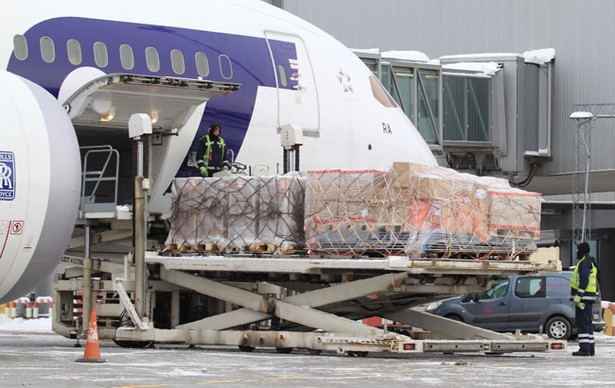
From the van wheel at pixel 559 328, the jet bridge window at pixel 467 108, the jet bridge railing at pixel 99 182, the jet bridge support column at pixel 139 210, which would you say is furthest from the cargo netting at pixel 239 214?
the jet bridge window at pixel 467 108

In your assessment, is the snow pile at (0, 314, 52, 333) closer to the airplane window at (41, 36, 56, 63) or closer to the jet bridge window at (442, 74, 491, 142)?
the airplane window at (41, 36, 56, 63)

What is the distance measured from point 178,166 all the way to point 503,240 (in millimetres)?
5571

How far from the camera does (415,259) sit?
1709 centimetres

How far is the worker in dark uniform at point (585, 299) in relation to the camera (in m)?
18.7

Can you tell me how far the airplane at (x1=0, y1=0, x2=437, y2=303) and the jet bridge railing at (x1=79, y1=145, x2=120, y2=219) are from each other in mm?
146

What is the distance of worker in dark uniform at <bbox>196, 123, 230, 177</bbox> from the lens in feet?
67.6

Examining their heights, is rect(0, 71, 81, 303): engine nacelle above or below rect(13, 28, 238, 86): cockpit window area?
below

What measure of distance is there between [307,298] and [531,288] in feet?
27.4

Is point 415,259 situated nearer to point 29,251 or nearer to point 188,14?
point 29,251

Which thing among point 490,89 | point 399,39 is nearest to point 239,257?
point 490,89

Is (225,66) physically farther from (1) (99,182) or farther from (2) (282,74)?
(1) (99,182)

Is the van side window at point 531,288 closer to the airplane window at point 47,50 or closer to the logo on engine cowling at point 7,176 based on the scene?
the airplane window at point 47,50

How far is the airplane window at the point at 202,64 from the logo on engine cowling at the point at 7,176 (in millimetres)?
6316

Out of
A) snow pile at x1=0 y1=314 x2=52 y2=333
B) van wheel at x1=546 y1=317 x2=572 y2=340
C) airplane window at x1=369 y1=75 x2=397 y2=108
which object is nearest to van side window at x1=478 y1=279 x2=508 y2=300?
van wheel at x1=546 y1=317 x2=572 y2=340
